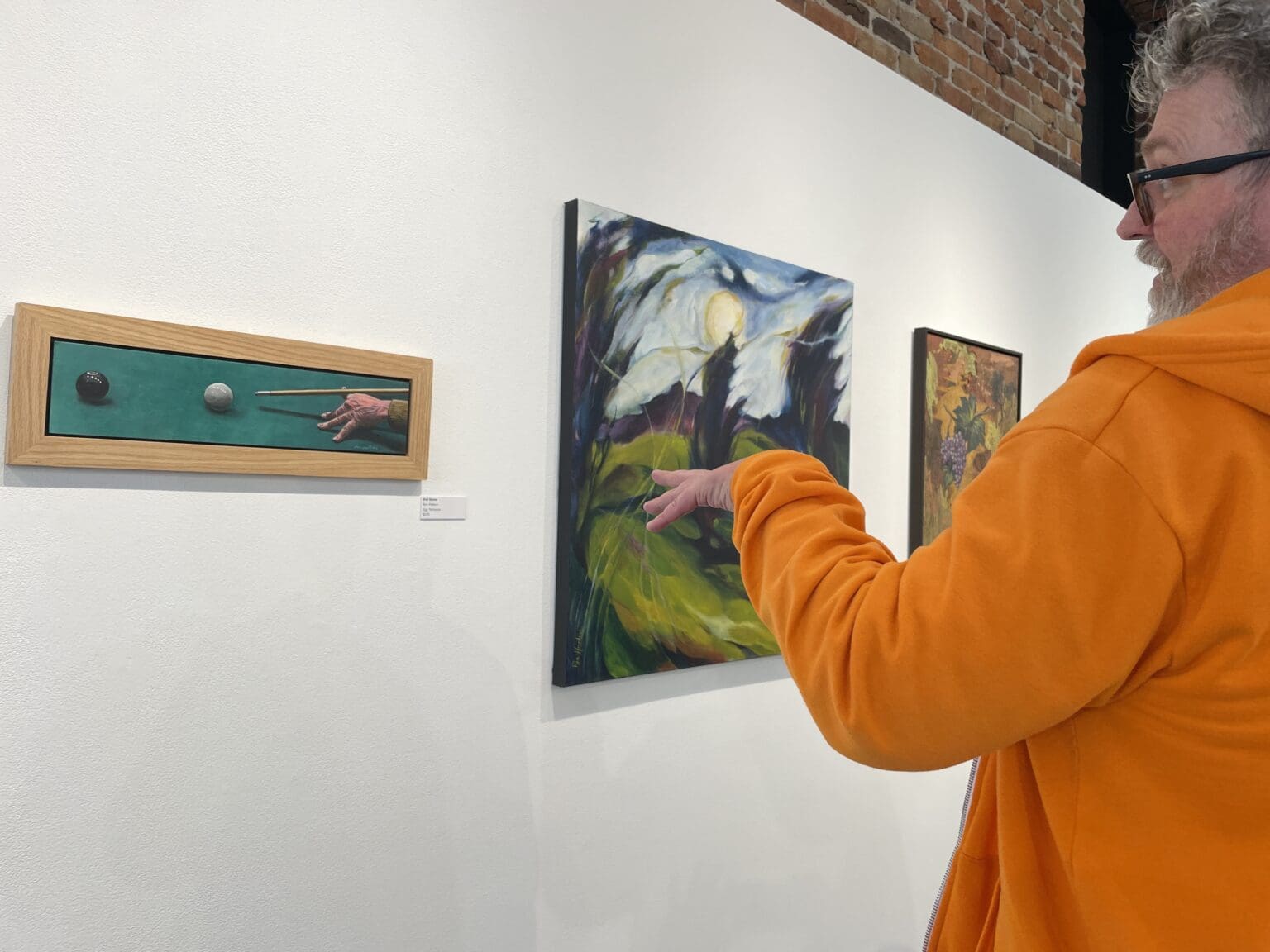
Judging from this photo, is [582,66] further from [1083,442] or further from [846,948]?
[846,948]

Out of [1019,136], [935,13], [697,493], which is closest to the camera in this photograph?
[697,493]

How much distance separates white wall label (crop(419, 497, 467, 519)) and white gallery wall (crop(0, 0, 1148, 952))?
0.02m

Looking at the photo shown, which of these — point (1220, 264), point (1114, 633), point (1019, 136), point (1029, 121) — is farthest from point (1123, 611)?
point (1029, 121)

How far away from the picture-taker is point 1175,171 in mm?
971

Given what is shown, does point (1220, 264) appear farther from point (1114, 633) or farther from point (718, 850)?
point (718, 850)

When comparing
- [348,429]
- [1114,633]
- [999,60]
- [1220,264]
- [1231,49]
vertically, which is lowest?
[1114,633]

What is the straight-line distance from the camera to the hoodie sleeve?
0.78 meters

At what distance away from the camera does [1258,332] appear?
2.61 ft

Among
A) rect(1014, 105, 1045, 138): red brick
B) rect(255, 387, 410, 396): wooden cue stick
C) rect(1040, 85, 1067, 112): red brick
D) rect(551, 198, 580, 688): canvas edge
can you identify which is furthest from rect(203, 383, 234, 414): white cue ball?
rect(1040, 85, 1067, 112): red brick

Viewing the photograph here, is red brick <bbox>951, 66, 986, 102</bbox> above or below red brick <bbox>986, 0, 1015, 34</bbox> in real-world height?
below

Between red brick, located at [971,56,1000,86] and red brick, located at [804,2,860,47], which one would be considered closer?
red brick, located at [804,2,860,47]

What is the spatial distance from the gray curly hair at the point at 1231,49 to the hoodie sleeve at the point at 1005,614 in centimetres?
42

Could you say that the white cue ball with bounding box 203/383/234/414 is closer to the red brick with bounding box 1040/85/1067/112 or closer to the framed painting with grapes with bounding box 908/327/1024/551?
the framed painting with grapes with bounding box 908/327/1024/551

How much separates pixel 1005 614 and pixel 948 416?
233 centimetres
